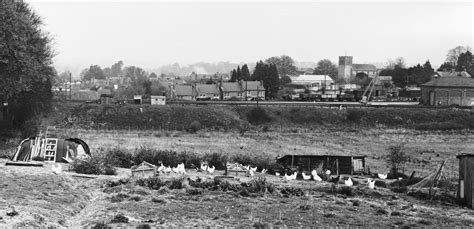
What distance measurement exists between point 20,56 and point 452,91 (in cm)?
4708

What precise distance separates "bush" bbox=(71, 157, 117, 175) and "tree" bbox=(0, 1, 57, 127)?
11241mm

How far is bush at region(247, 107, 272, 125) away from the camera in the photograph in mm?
54875

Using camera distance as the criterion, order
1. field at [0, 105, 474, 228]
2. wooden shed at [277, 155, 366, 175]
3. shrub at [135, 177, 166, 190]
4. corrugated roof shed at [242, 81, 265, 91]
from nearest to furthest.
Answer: field at [0, 105, 474, 228] → shrub at [135, 177, 166, 190] → wooden shed at [277, 155, 366, 175] → corrugated roof shed at [242, 81, 265, 91]

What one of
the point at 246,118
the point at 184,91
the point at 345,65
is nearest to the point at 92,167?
the point at 246,118

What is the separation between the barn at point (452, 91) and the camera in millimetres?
62875

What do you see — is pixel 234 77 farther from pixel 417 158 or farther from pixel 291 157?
pixel 291 157

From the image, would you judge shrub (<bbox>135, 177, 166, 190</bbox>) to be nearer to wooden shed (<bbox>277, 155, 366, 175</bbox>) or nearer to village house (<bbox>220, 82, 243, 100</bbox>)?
wooden shed (<bbox>277, 155, 366, 175</bbox>)

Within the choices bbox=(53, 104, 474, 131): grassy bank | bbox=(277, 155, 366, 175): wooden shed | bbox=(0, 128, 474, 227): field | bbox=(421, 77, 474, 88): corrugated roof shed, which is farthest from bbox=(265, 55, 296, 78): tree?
bbox=(0, 128, 474, 227): field

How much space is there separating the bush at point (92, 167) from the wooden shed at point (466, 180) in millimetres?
14794

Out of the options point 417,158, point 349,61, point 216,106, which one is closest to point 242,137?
point 216,106

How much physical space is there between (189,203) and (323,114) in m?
37.6

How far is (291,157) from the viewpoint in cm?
3127

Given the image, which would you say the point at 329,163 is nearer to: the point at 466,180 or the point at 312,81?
the point at 466,180

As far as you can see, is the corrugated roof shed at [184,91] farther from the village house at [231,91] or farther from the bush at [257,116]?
the bush at [257,116]
